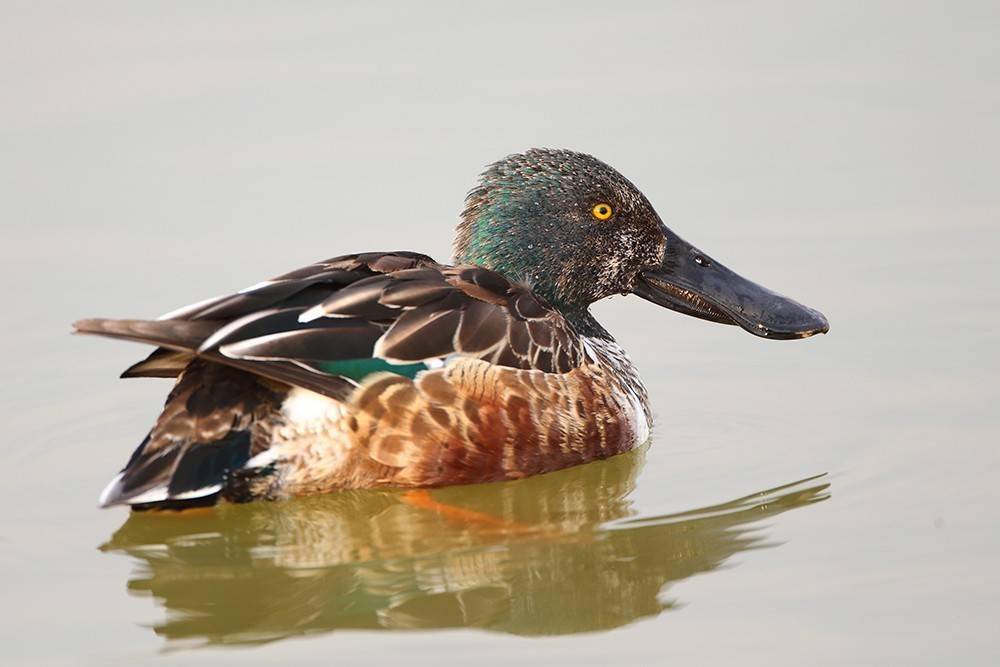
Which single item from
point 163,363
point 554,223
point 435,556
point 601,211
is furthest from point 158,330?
point 601,211

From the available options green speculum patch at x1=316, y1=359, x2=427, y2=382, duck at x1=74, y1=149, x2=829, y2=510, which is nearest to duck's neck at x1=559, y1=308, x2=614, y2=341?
duck at x1=74, y1=149, x2=829, y2=510

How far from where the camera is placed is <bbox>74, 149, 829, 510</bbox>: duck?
8.63 m

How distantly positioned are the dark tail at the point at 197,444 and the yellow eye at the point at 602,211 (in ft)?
8.09

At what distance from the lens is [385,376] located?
8953 mm

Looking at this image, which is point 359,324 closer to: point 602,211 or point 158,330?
point 158,330

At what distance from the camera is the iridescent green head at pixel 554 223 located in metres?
10.3

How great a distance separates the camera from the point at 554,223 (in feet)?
33.8

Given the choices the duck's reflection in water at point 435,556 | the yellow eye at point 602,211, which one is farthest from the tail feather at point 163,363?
the yellow eye at point 602,211

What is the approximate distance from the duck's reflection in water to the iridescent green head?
1376 millimetres

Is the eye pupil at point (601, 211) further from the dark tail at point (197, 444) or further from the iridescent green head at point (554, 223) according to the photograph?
the dark tail at point (197, 444)

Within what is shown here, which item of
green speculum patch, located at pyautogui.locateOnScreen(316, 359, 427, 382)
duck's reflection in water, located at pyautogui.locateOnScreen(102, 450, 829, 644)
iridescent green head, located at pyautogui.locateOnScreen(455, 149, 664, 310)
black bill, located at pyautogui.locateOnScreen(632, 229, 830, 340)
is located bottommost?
duck's reflection in water, located at pyautogui.locateOnScreen(102, 450, 829, 644)

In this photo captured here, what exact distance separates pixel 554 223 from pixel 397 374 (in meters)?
1.76

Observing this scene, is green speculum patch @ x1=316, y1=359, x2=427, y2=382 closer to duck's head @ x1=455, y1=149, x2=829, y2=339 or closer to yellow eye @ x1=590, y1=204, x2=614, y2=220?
duck's head @ x1=455, y1=149, x2=829, y2=339

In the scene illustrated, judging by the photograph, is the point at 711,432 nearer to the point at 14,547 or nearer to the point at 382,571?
the point at 382,571
